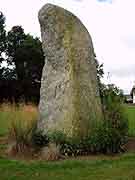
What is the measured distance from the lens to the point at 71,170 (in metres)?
9.25

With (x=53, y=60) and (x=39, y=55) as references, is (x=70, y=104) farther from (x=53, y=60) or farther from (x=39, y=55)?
(x=39, y=55)

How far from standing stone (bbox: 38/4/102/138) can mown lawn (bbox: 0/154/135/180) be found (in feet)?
5.39

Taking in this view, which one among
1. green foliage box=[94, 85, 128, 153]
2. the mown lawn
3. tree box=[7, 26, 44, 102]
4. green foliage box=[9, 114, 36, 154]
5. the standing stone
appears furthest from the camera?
tree box=[7, 26, 44, 102]

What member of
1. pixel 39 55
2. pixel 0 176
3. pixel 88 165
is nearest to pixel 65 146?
pixel 88 165

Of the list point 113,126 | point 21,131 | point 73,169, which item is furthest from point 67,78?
point 73,169

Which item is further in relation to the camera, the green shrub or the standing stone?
the green shrub

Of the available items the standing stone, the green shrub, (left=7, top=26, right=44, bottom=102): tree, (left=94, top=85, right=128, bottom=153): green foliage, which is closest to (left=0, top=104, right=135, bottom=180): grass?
(left=94, top=85, right=128, bottom=153): green foliage

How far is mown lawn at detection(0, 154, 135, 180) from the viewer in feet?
28.2

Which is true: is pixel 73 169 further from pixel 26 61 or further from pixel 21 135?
pixel 26 61

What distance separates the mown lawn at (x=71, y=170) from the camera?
860 centimetres

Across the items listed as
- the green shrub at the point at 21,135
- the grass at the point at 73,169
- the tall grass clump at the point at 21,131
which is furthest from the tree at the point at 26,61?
the grass at the point at 73,169

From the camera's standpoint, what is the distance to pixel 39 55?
51.0 m

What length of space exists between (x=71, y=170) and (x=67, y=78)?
10.4 ft

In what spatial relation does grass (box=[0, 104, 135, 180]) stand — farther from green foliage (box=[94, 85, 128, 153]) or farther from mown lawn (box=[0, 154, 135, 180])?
green foliage (box=[94, 85, 128, 153])
